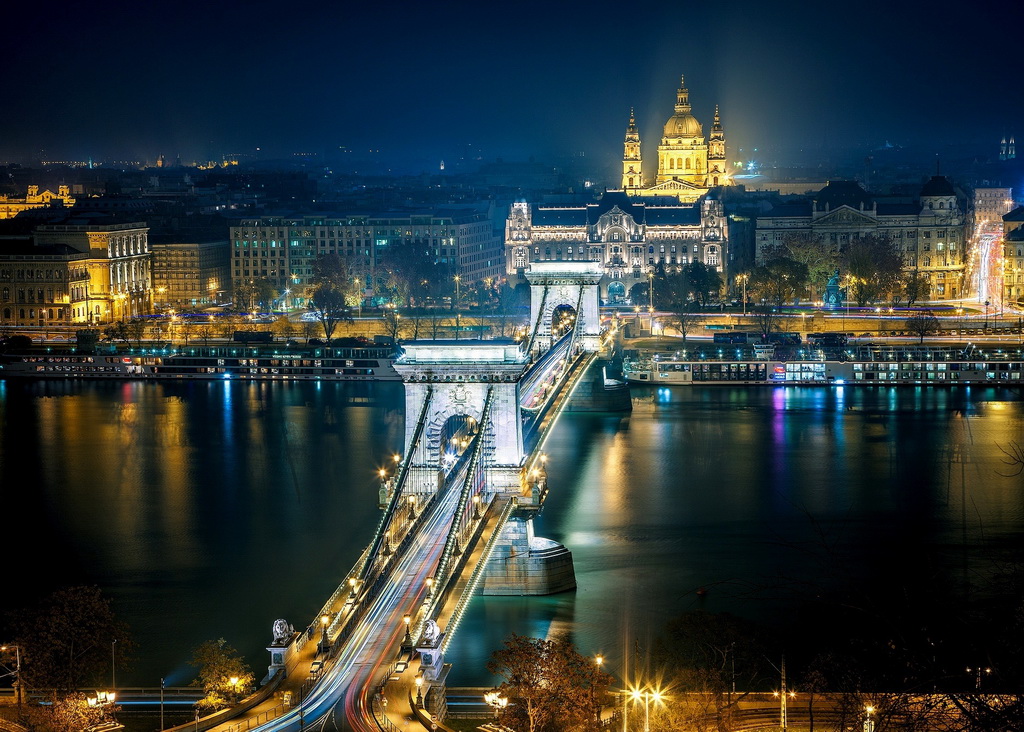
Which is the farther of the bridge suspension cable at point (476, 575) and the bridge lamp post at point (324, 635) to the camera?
the bridge suspension cable at point (476, 575)

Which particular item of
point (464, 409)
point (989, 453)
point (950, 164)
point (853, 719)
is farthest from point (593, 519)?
point (950, 164)

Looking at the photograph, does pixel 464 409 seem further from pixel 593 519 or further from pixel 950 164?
pixel 950 164

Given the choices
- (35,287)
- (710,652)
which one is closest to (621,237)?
(35,287)

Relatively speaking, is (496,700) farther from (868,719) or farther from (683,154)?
(683,154)

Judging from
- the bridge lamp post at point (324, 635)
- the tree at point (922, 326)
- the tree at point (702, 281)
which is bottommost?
the bridge lamp post at point (324, 635)

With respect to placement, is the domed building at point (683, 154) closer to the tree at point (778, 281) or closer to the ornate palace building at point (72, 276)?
the tree at point (778, 281)

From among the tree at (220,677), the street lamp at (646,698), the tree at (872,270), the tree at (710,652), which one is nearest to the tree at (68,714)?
the tree at (220,677)

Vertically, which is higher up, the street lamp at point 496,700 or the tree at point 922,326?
the tree at point 922,326

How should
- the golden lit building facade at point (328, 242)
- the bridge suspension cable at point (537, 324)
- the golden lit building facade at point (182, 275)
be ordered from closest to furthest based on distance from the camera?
the bridge suspension cable at point (537, 324), the golden lit building facade at point (182, 275), the golden lit building facade at point (328, 242)

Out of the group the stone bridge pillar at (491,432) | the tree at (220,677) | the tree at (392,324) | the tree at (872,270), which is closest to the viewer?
the tree at (220,677)
